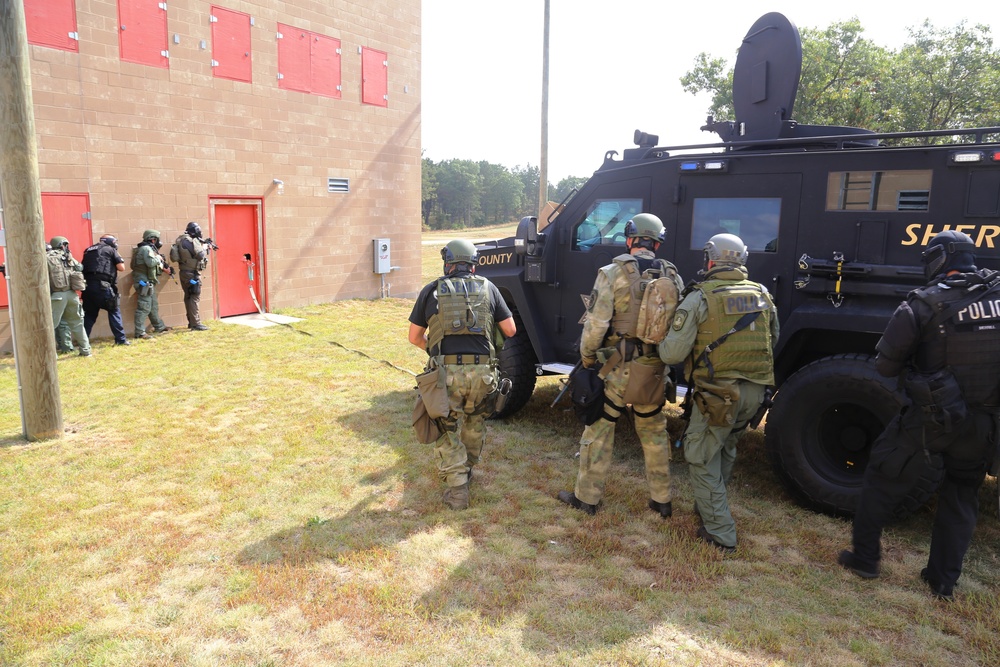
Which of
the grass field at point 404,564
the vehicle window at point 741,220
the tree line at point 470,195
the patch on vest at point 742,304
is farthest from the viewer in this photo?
the tree line at point 470,195

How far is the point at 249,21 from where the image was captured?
11.0 m

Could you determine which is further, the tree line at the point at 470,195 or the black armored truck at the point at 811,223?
the tree line at the point at 470,195

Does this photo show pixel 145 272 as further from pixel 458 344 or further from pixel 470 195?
pixel 470 195

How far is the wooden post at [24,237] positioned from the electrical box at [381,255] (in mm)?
8335

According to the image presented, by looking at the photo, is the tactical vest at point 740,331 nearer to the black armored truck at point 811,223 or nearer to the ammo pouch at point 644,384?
the ammo pouch at point 644,384

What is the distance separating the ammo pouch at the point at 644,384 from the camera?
164 inches

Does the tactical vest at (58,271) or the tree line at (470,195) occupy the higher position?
the tree line at (470,195)

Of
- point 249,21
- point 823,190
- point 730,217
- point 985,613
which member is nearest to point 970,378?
point 985,613

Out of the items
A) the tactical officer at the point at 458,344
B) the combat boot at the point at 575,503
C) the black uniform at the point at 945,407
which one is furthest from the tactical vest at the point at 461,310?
the black uniform at the point at 945,407

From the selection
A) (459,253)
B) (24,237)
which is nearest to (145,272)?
(24,237)

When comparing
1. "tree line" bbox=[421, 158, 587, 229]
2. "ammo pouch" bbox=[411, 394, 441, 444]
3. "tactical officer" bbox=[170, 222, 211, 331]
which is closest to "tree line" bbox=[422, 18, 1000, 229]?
"tactical officer" bbox=[170, 222, 211, 331]

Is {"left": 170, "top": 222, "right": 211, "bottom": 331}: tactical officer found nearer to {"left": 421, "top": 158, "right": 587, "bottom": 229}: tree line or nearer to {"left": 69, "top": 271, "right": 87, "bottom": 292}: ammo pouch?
{"left": 69, "top": 271, "right": 87, "bottom": 292}: ammo pouch

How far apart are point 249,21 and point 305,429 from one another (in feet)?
26.2

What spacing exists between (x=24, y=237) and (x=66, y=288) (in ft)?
11.6
